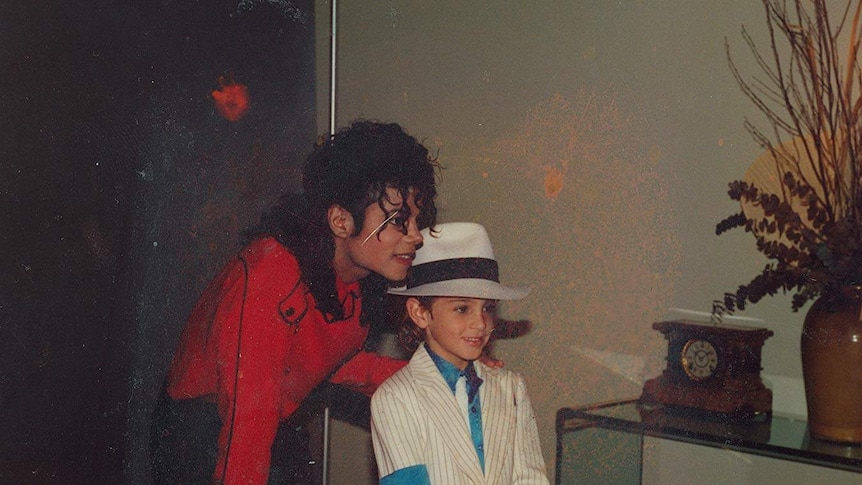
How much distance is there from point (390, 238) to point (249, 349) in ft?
1.33

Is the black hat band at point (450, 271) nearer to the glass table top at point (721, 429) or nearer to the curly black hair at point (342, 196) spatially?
the curly black hair at point (342, 196)

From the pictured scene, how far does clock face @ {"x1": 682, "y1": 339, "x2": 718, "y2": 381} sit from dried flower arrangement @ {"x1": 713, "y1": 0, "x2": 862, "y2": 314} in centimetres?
12

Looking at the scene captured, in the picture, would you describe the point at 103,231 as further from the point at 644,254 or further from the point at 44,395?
the point at 644,254

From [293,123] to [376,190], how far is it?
0.28 metres

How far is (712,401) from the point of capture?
2.04m

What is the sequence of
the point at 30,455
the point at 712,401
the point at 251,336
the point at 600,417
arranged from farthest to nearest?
the point at 600,417, the point at 712,401, the point at 251,336, the point at 30,455

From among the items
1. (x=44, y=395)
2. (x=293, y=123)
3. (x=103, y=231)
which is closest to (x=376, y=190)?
(x=293, y=123)

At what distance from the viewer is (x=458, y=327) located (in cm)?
185

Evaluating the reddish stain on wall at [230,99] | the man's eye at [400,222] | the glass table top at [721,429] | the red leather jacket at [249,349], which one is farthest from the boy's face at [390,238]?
the glass table top at [721,429]

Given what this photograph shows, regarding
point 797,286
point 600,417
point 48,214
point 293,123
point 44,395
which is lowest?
point 600,417

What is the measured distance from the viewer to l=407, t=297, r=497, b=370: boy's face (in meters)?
1.84

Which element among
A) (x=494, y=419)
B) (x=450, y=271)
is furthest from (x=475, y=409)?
(x=450, y=271)

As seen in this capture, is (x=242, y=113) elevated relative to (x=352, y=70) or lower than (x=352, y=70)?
lower

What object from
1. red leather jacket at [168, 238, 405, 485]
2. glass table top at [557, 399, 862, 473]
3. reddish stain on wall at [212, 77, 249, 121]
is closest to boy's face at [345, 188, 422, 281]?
red leather jacket at [168, 238, 405, 485]
